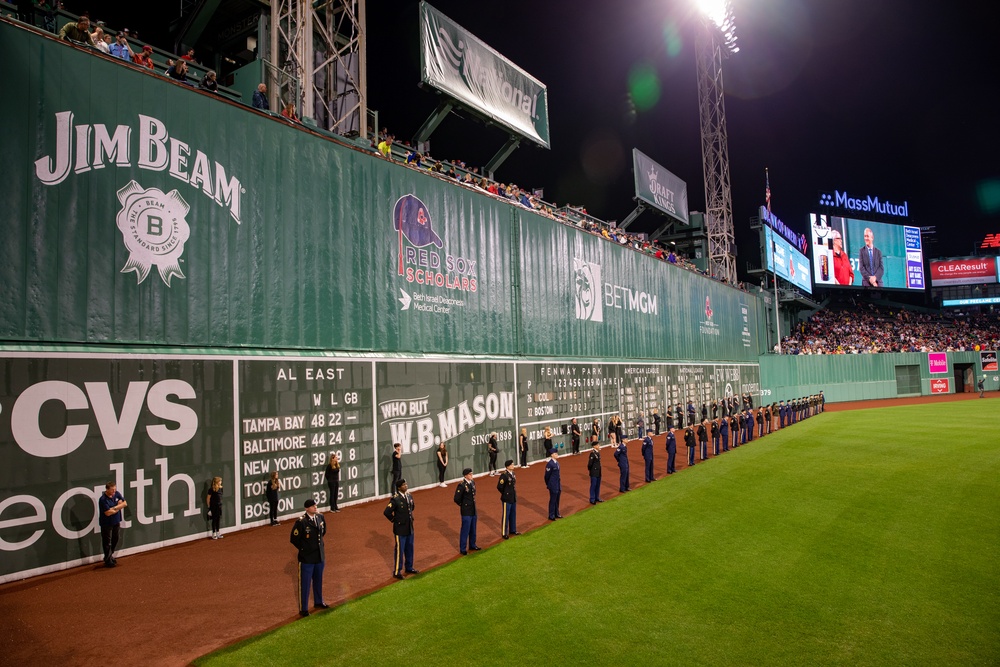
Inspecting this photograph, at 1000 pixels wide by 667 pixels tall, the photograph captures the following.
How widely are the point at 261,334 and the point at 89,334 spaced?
381cm

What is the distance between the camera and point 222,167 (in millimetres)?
14969

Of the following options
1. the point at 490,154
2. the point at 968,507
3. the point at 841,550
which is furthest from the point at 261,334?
the point at 490,154

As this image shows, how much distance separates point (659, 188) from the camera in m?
49.3

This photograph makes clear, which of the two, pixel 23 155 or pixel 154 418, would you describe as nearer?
pixel 23 155

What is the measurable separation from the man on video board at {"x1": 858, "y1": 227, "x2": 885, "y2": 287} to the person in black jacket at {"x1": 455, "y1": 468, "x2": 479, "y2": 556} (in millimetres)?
73174

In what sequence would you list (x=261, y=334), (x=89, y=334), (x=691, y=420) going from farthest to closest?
(x=691, y=420), (x=261, y=334), (x=89, y=334)

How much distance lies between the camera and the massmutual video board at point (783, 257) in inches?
2250

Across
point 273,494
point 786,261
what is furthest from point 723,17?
point 273,494

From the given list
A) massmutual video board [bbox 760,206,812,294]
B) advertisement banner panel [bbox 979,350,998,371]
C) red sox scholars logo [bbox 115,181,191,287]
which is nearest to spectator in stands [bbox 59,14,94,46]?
red sox scholars logo [bbox 115,181,191,287]

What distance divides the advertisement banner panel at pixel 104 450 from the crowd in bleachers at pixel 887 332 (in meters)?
57.5

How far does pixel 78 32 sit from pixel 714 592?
16683 millimetres

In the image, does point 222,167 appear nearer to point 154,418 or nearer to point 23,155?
point 23,155

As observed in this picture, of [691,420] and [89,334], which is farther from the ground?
[89,334]

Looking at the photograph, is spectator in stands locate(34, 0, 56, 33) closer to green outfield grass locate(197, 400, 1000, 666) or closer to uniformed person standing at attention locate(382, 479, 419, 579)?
uniformed person standing at attention locate(382, 479, 419, 579)
